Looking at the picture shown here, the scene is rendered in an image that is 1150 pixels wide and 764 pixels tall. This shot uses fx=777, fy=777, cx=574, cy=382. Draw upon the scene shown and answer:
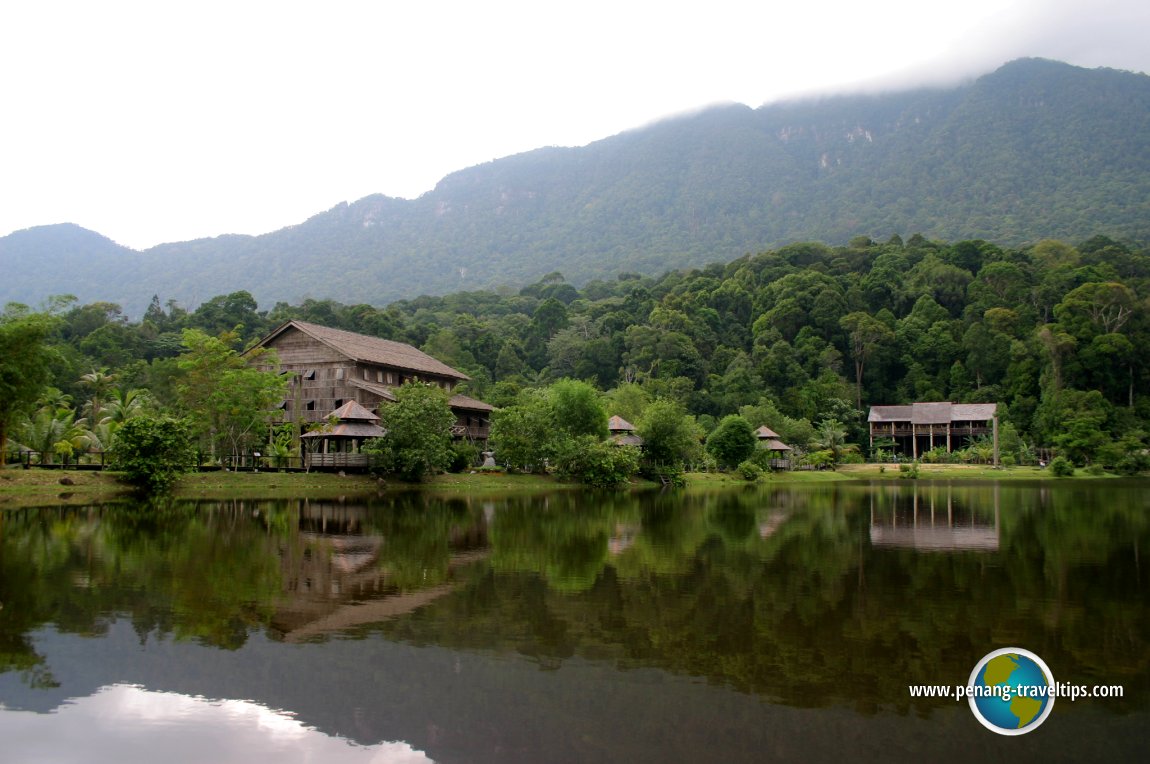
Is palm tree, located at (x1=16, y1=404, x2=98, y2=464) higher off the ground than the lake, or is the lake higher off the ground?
palm tree, located at (x1=16, y1=404, x2=98, y2=464)

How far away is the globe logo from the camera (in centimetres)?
701

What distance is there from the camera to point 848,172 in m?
189

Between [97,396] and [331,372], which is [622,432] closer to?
[331,372]

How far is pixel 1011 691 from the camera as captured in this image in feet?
24.7

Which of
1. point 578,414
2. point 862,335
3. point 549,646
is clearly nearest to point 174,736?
point 549,646

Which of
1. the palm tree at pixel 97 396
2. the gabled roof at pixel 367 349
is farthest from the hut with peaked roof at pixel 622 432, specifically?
the palm tree at pixel 97 396

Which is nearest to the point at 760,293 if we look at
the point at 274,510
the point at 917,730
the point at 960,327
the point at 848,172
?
the point at 960,327

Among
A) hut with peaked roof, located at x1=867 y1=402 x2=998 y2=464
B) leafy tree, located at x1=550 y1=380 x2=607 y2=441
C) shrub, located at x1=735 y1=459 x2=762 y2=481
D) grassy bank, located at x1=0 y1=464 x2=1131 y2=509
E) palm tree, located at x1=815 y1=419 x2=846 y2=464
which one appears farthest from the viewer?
hut with peaked roof, located at x1=867 y1=402 x2=998 y2=464

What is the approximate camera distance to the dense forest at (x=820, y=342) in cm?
6538

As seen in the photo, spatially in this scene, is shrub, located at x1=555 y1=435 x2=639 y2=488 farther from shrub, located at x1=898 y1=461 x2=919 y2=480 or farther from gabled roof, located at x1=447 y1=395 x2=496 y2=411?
shrub, located at x1=898 y1=461 x2=919 y2=480

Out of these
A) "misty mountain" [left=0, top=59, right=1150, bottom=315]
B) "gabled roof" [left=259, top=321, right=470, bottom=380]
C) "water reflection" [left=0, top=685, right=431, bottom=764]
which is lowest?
"water reflection" [left=0, top=685, right=431, bottom=764]

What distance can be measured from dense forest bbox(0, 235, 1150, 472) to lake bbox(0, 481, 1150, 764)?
34.0 m

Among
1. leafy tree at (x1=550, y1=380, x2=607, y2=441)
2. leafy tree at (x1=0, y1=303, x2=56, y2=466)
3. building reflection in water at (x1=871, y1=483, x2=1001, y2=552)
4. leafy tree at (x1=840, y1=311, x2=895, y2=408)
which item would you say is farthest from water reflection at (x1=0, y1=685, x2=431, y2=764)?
leafy tree at (x1=840, y1=311, x2=895, y2=408)

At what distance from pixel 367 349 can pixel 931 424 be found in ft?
173
